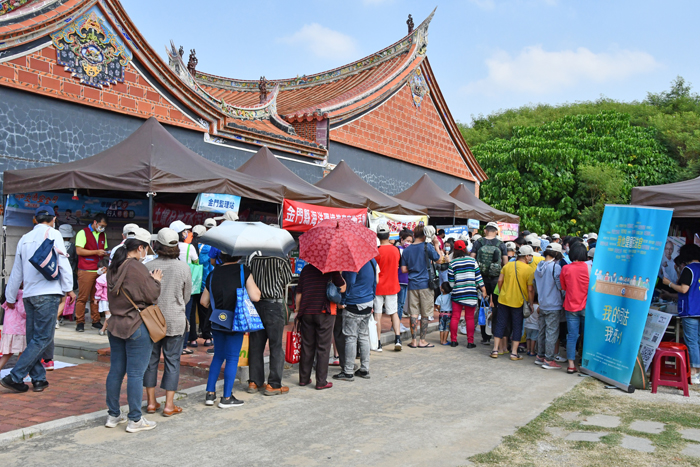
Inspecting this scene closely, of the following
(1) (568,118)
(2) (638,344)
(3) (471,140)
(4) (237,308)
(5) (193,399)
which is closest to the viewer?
(4) (237,308)

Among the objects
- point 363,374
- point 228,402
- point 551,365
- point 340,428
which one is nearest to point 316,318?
point 363,374

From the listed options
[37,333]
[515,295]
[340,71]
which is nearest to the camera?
[37,333]

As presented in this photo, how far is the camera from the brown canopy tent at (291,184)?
35.1 feet

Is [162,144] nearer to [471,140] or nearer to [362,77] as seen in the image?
[362,77]

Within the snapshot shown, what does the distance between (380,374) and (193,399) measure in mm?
2469

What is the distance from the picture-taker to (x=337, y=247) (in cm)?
657

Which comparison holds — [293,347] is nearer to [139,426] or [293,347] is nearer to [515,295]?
[139,426]

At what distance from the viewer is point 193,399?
604 centimetres

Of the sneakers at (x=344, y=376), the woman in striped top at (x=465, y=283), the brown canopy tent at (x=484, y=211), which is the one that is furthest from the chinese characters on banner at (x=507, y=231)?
the sneakers at (x=344, y=376)

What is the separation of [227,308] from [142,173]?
3.66 meters

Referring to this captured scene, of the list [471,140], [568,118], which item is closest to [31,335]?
[568,118]

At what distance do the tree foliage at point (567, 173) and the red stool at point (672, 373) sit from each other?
2015cm

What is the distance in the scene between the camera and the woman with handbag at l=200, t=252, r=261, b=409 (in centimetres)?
570

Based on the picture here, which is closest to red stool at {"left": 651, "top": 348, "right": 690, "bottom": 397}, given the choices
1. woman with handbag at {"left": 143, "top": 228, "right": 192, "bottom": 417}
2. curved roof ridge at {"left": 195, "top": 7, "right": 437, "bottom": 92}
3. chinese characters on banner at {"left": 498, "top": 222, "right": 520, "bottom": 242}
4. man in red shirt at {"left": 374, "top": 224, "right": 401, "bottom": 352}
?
man in red shirt at {"left": 374, "top": 224, "right": 401, "bottom": 352}
